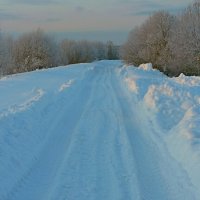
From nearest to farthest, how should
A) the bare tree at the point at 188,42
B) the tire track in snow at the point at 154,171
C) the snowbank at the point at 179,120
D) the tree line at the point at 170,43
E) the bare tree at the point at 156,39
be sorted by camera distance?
the tire track in snow at the point at 154,171 < the snowbank at the point at 179,120 < the bare tree at the point at 188,42 < the tree line at the point at 170,43 < the bare tree at the point at 156,39

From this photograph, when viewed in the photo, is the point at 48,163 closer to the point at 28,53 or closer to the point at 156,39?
the point at 156,39

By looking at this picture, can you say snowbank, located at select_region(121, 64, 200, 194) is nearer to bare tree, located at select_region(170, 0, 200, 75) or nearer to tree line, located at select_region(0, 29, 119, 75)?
bare tree, located at select_region(170, 0, 200, 75)

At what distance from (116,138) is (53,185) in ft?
14.8

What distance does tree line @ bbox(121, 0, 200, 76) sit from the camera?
50125mm

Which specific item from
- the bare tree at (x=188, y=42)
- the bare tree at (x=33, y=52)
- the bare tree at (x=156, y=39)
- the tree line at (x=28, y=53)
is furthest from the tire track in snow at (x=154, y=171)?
the bare tree at (x=33, y=52)

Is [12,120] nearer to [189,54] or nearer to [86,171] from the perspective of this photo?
[86,171]

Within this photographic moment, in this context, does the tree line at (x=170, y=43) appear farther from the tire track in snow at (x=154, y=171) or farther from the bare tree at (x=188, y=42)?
the tire track in snow at (x=154, y=171)

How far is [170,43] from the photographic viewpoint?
182 feet

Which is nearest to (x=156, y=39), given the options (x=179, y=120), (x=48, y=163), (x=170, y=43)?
(x=170, y=43)

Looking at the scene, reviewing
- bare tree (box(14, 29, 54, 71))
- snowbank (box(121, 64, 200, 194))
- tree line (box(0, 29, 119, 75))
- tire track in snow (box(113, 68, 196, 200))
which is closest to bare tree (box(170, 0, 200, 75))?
snowbank (box(121, 64, 200, 194))

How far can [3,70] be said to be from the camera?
69250 millimetres

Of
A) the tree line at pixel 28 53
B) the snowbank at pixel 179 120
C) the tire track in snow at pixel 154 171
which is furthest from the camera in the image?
the tree line at pixel 28 53

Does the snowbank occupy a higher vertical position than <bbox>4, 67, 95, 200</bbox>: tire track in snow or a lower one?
lower

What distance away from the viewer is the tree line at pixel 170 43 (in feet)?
164
